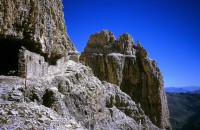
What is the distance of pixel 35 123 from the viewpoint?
13805mm

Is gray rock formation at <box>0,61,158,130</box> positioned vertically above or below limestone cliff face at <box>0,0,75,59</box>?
below

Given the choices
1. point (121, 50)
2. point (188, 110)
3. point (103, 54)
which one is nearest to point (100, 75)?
point (103, 54)

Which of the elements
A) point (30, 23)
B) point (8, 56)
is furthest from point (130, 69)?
point (30, 23)

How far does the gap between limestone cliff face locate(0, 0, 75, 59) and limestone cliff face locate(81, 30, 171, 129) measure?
46.3 m

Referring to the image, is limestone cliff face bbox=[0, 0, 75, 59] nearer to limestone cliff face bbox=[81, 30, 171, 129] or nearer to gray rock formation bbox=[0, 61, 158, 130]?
gray rock formation bbox=[0, 61, 158, 130]

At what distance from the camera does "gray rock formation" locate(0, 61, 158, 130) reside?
46.9ft

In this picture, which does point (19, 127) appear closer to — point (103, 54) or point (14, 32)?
point (14, 32)

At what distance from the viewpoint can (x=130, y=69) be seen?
76.2 m

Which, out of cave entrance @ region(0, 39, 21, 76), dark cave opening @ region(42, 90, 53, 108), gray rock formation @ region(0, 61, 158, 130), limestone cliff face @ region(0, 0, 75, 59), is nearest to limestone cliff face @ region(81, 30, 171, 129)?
gray rock formation @ region(0, 61, 158, 130)

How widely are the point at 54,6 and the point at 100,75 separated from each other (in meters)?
46.0

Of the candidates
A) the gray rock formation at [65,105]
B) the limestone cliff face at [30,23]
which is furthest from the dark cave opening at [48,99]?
the limestone cliff face at [30,23]

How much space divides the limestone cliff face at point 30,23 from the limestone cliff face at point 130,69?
4632cm

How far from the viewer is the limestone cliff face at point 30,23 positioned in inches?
797

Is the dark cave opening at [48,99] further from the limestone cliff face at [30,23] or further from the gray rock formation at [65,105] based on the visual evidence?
the limestone cliff face at [30,23]
